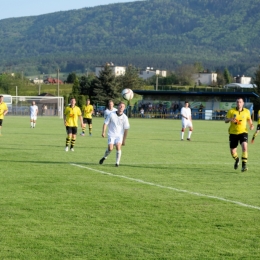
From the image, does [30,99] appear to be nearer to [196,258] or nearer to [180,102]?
[180,102]

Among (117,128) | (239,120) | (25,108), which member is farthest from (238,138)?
(25,108)

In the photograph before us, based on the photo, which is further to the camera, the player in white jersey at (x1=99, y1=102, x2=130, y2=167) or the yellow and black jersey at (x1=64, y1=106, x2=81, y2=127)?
the yellow and black jersey at (x1=64, y1=106, x2=81, y2=127)

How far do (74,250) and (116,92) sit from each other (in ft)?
334

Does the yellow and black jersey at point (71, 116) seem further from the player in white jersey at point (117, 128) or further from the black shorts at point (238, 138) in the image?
the black shorts at point (238, 138)

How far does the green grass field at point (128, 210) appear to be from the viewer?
8.37 meters

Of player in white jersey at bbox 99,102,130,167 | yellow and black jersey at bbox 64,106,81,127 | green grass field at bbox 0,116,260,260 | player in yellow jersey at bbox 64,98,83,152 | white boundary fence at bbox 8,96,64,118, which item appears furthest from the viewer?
white boundary fence at bbox 8,96,64,118

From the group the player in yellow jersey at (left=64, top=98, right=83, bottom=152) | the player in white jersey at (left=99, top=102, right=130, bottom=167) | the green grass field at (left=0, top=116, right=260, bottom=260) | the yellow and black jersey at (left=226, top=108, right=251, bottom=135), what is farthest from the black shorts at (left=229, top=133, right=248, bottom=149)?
the player in yellow jersey at (left=64, top=98, right=83, bottom=152)

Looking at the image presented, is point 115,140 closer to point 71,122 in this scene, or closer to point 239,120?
point 239,120

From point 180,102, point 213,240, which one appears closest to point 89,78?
point 180,102

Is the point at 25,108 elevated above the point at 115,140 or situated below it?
below

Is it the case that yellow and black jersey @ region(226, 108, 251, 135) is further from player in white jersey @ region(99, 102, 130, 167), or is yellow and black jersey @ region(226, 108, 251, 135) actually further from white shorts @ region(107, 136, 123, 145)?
white shorts @ region(107, 136, 123, 145)

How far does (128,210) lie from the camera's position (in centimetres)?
1110

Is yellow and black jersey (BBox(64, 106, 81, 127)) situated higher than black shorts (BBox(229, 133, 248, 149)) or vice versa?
yellow and black jersey (BBox(64, 106, 81, 127))

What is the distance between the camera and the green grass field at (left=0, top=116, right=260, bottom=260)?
8367mm
